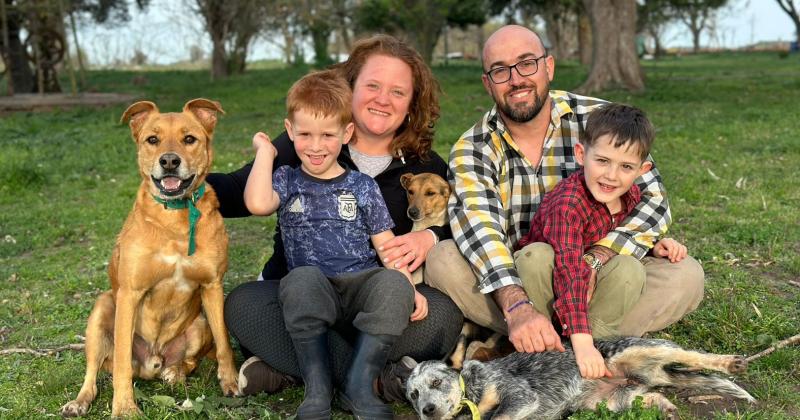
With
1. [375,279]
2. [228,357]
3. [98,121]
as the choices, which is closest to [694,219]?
[375,279]

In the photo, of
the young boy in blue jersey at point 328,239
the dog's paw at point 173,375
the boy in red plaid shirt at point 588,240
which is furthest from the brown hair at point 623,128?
the dog's paw at point 173,375

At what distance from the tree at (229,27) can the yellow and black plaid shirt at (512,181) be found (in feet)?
90.0

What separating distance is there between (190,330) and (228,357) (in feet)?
1.13

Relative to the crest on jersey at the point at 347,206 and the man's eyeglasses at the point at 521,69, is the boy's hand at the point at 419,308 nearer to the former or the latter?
the crest on jersey at the point at 347,206

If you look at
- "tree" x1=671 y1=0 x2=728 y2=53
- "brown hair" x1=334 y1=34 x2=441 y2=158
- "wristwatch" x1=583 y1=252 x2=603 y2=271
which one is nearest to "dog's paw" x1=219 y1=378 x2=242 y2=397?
"brown hair" x1=334 y1=34 x2=441 y2=158

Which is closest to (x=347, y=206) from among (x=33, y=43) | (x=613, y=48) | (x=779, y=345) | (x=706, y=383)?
(x=706, y=383)

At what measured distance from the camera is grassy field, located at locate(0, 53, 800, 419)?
3.82 meters

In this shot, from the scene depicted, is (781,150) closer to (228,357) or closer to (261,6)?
(228,357)

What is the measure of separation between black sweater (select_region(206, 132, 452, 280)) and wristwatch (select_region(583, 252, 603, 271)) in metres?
1.05

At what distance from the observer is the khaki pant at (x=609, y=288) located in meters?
3.67

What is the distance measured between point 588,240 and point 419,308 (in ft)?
3.29

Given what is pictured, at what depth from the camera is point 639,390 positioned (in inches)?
135

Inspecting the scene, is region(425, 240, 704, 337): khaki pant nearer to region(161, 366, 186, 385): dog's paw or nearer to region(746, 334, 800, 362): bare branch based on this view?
region(746, 334, 800, 362): bare branch

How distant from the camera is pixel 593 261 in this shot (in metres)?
3.80
